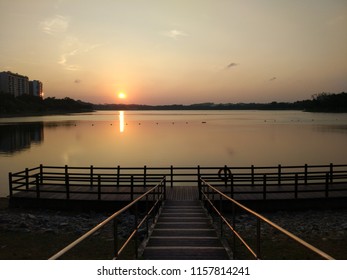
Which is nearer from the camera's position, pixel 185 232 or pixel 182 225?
pixel 185 232

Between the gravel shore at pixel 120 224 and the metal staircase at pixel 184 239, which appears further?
the gravel shore at pixel 120 224

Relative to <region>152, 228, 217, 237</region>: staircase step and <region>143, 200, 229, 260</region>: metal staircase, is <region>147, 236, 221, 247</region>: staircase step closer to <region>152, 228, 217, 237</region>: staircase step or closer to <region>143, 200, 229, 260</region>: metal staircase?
<region>143, 200, 229, 260</region>: metal staircase

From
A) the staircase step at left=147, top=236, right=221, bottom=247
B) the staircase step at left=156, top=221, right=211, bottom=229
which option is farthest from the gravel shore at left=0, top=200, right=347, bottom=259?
the staircase step at left=147, top=236, right=221, bottom=247

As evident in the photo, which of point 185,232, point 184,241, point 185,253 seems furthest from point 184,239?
point 185,253

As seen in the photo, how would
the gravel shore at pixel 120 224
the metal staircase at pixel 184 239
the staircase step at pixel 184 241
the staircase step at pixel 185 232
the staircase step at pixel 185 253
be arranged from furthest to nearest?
the gravel shore at pixel 120 224
the staircase step at pixel 185 232
the staircase step at pixel 184 241
the metal staircase at pixel 184 239
the staircase step at pixel 185 253

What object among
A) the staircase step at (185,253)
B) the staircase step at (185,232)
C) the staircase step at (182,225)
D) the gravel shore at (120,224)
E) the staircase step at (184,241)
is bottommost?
the gravel shore at (120,224)

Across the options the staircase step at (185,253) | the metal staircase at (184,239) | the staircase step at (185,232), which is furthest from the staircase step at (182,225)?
the staircase step at (185,253)

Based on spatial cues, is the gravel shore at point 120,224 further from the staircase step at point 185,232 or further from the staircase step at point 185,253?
the staircase step at point 185,253

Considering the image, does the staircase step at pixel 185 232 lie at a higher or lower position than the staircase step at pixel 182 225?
higher

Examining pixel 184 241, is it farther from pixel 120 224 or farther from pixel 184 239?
pixel 120 224

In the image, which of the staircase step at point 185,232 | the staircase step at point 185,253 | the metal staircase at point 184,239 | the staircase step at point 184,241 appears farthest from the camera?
the staircase step at point 185,232

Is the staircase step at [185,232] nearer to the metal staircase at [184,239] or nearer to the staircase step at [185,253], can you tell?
the metal staircase at [184,239]

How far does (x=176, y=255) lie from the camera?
688cm

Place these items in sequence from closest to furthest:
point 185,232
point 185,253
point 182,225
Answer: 1. point 185,253
2. point 185,232
3. point 182,225
